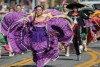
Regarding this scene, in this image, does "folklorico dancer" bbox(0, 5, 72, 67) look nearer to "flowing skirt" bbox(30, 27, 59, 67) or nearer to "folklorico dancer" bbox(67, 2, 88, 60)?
"flowing skirt" bbox(30, 27, 59, 67)

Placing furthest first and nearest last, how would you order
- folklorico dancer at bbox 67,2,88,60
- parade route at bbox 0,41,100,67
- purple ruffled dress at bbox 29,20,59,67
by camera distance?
folklorico dancer at bbox 67,2,88,60, parade route at bbox 0,41,100,67, purple ruffled dress at bbox 29,20,59,67

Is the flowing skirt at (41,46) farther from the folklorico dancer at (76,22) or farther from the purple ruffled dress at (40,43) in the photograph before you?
the folklorico dancer at (76,22)

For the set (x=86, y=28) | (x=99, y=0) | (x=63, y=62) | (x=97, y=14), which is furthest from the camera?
(x=99, y=0)

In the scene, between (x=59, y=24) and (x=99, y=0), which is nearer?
(x=59, y=24)

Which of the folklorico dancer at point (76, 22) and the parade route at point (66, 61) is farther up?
the folklorico dancer at point (76, 22)

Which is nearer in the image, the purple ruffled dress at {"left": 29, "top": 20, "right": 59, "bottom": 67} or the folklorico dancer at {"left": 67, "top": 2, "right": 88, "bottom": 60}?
the purple ruffled dress at {"left": 29, "top": 20, "right": 59, "bottom": 67}

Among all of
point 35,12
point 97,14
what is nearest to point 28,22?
point 35,12

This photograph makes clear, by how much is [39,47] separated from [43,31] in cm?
43

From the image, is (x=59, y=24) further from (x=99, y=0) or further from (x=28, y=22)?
(x=99, y=0)

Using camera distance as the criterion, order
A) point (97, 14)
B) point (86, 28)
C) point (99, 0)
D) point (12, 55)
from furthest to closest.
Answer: point (99, 0) < point (97, 14) < point (86, 28) < point (12, 55)

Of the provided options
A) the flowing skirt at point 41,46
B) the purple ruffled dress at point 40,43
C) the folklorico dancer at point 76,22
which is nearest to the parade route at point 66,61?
the folklorico dancer at point 76,22

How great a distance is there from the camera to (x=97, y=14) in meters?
21.1

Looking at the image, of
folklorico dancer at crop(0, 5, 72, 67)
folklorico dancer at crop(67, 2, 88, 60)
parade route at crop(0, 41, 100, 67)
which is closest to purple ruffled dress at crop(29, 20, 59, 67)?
folklorico dancer at crop(0, 5, 72, 67)

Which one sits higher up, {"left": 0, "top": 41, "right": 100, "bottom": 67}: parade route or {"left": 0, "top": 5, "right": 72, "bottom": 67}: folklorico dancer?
{"left": 0, "top": 5, "right": 72, "bottom": 67}: folklorico dancer
